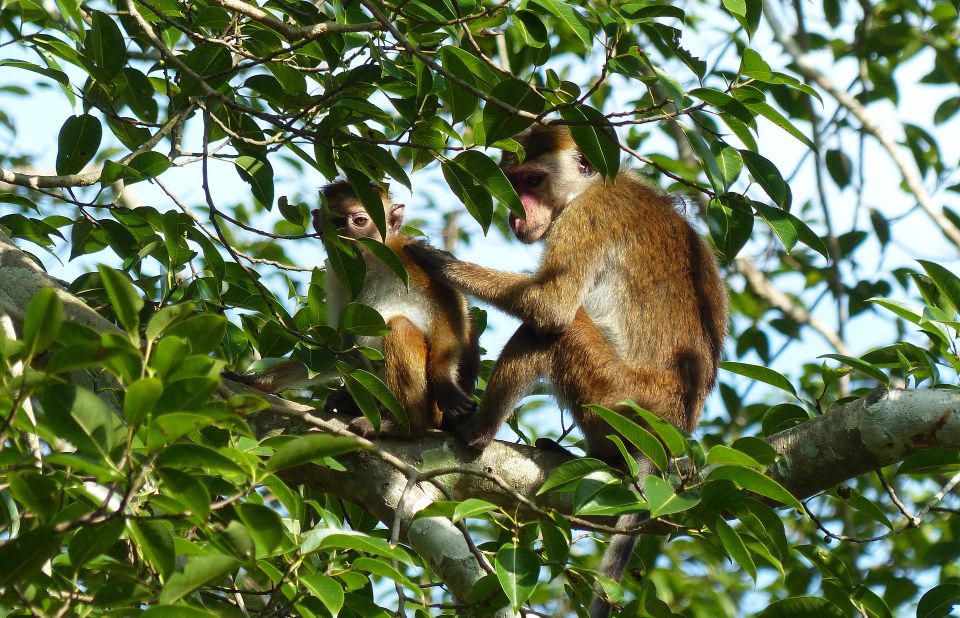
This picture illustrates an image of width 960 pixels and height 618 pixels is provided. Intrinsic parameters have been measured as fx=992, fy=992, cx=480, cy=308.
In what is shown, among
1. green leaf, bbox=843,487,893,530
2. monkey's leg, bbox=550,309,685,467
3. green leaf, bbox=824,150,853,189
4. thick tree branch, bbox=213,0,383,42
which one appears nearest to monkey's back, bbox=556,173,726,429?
monkey's leg, bbox=550,309,685,467

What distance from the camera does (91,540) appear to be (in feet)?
8.66

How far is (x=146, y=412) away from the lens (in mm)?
2430

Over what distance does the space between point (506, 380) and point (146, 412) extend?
3.30m

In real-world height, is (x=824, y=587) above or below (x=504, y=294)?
below

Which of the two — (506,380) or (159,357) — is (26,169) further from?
(159,357)

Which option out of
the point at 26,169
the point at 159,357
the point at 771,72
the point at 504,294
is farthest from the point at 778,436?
the point at 26,169

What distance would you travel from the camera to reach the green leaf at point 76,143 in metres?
4.68

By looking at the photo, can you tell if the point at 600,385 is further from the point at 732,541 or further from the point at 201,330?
the point at 201,330

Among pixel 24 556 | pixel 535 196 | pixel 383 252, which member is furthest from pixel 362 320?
Result: pixel 535 196

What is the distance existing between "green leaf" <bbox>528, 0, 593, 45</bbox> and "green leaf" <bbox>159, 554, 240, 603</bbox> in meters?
2.36

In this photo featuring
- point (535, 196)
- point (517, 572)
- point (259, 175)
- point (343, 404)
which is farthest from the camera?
point (535, 196)

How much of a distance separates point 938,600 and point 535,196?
380 cm

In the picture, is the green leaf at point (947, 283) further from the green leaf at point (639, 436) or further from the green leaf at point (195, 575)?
the green leaf at point (195, 575)

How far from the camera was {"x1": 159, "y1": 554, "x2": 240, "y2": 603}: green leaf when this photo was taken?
8.32 feet
